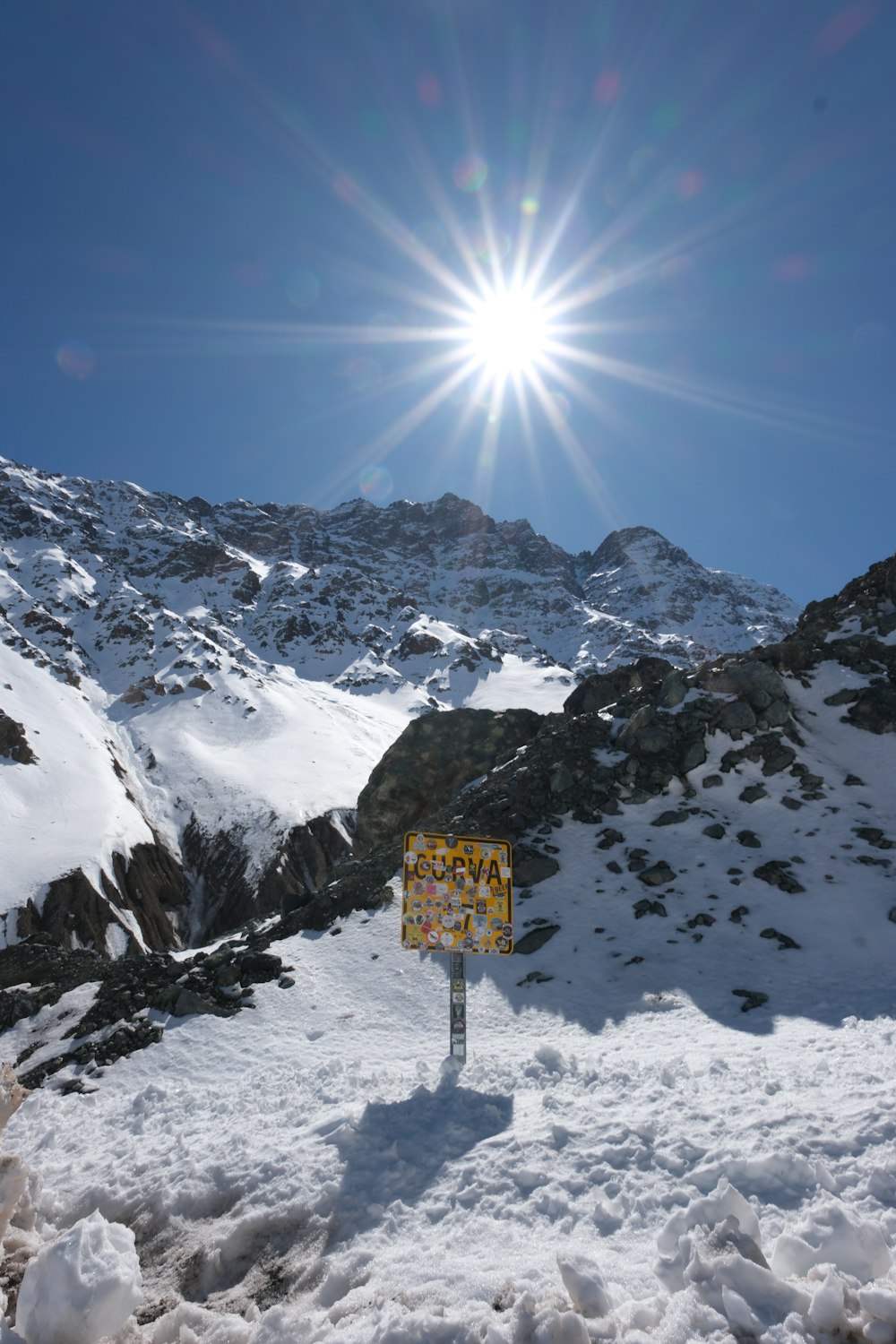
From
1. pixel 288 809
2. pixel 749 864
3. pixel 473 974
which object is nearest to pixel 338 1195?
pixel 473 974

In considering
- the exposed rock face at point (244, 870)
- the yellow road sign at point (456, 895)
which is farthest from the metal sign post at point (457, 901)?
the exposed rock face at point (244, 870)

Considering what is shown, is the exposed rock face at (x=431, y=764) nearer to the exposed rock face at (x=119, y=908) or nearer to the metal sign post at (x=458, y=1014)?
the metal sign post at (x=458, y=1014)

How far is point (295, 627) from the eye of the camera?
543 ft

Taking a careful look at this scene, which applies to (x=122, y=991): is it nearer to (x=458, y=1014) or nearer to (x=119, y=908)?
(x=458, y=1014)

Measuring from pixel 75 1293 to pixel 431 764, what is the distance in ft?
92.2

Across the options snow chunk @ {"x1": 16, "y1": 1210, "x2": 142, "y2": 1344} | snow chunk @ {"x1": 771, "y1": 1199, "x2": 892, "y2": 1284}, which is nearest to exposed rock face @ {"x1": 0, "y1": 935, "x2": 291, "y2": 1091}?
snow chunk @ {"x1": 16, "y1": 1210, "x2": 142, "y2": 1344}

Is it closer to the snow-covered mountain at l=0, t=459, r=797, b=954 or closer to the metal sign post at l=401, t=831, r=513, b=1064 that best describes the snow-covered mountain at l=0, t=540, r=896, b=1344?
the metal sign post at l=401, t=831, r=513, b=1064

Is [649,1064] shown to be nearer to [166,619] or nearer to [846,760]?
[846,760]

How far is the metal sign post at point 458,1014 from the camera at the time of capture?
32.0 feet

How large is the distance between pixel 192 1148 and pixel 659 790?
629 inches

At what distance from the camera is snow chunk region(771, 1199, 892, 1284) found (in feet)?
13.5

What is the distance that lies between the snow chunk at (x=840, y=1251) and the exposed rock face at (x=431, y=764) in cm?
2592

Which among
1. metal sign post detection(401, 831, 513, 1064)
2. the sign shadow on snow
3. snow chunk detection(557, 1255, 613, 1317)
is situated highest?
metal sign post detection(401, 831, 513, 1064)

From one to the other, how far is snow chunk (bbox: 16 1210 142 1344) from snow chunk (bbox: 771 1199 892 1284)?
420 centimetres
